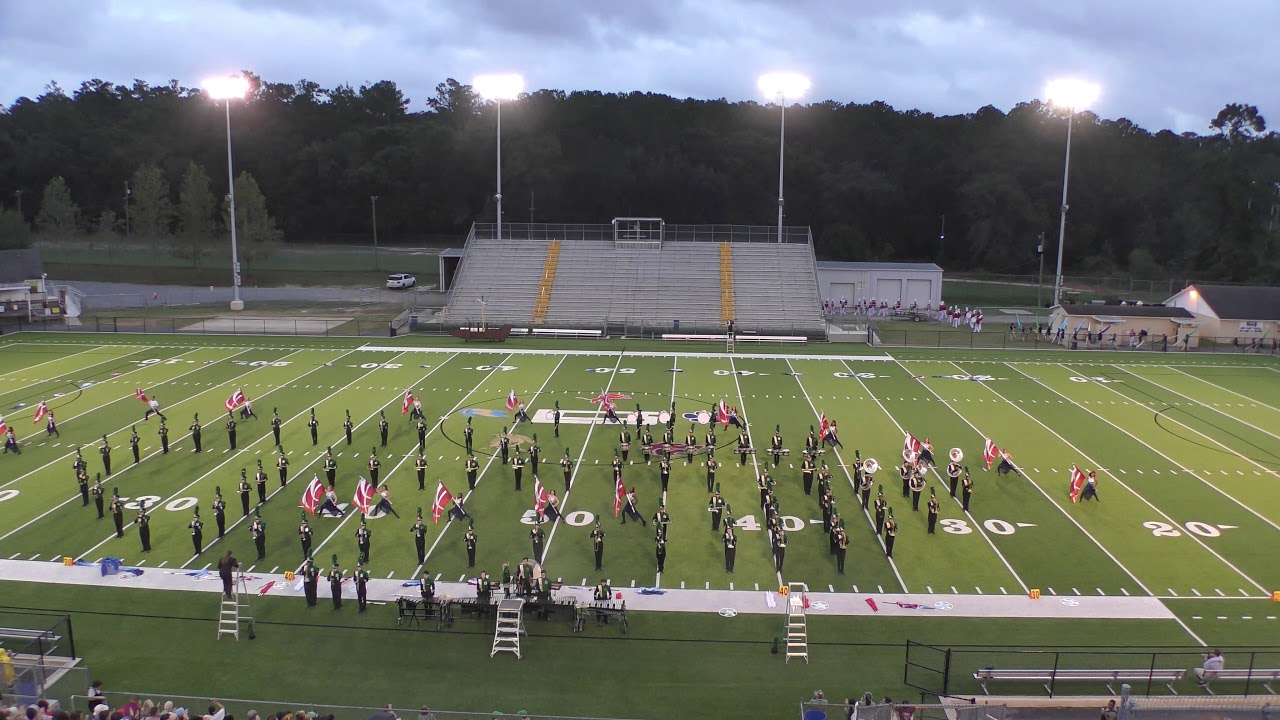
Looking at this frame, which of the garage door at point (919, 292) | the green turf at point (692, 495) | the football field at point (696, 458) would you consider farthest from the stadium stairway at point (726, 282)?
the garage door at point (919, 292)

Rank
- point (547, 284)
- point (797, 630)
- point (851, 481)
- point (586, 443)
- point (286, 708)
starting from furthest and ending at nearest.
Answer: point (547, 284)
point (586, 443)
point (851, 481)
point (797, 630)
point (286, 708)

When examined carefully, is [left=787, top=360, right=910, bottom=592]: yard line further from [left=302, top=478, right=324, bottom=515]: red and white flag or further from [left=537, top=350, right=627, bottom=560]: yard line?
[left=302, top=478, right=324, bottom=515]: red and white flag

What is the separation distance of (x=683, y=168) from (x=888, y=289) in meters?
33.9

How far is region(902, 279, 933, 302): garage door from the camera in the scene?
51344 millimetres

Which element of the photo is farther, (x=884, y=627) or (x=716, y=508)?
(x=716, y=508)

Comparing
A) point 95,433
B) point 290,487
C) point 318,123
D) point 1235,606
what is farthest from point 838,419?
point 318,123

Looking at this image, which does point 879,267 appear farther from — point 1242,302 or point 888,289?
point 1242,302

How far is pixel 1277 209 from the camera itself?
6662 centimetres

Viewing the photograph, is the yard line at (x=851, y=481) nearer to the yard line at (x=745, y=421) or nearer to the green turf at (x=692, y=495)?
the green turf at (x=692, y=495)

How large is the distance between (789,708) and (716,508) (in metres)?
6.40

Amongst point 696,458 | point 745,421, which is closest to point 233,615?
point 696,458

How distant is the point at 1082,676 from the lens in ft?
40.2

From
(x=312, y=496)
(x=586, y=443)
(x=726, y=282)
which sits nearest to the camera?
(x=312, y=496)

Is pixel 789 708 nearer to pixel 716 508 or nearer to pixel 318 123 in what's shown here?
pixel 716 508
